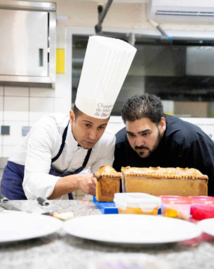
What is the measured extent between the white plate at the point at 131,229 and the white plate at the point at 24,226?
0.04m

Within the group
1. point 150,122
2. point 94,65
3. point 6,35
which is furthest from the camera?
point 6,35

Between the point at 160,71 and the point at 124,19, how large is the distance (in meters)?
0.67

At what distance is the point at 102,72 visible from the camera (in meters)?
1.65

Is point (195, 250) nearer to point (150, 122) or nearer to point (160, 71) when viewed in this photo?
point (150, 122)

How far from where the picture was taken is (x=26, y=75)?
312 cm

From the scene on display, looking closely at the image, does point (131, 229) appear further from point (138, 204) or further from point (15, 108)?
point (15, 108)

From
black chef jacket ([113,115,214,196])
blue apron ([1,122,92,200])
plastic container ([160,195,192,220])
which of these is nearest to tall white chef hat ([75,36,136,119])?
blue apron ([1,122,92,200])

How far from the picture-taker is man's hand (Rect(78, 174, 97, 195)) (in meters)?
1.40

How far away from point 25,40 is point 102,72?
1.73 metres

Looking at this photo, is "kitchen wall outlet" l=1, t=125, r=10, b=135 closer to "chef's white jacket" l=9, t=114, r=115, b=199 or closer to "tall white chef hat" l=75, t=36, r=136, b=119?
"chef's white jacket" l=9, t=114, r=115, b=199

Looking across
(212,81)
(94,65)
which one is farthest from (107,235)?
(212,81)

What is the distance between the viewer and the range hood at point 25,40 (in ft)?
10.2

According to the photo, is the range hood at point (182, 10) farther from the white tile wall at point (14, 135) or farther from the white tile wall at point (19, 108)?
the white tile wall at point (14, 135)

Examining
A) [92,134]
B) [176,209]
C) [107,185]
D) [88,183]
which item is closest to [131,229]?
[176,209]
